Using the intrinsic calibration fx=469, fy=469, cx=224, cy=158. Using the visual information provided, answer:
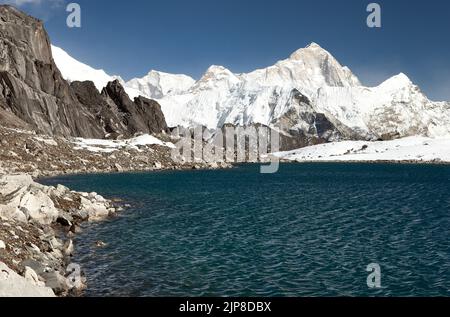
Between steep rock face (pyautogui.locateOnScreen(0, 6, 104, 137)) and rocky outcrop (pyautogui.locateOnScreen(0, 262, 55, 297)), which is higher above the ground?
steep rock face (pyautogui.locateOnScreen(0, 6, 104, 137))

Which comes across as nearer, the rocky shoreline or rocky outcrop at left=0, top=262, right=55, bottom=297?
rocky outcrop at left=0, top=262, right=55, bottom=297

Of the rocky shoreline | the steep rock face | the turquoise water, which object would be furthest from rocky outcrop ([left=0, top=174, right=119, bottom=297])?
the steep rock face

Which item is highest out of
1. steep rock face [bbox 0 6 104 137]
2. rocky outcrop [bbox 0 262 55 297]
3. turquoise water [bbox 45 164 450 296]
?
steep rock face [bbox 0 6 104 137]

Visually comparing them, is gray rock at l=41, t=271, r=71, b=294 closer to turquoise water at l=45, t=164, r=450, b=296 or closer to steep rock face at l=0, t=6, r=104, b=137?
turquoise water at l=45, t=164, r=450, b=296

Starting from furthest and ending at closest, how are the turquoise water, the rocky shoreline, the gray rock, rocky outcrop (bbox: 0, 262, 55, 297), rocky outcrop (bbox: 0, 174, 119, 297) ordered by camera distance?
the turquoise water, the gray rock, the rocky shoreline, rocky outcrop (bbox: 0, 174, 119, 297), rocky outcrop (bbox: 0, 262, 55, 297)

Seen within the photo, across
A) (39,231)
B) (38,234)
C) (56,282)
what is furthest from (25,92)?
(56,282)

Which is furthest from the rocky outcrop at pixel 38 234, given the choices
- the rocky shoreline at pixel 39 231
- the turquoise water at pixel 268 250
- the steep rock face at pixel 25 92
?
the steep rock face at pixel 25 92

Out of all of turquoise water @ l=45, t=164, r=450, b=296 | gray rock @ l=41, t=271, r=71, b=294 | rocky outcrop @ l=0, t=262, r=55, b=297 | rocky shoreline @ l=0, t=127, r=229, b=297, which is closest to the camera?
rocky outcrop @ l=0, t=262, r=55, b=297

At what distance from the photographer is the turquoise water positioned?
29.7m

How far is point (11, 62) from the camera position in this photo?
7510 inches

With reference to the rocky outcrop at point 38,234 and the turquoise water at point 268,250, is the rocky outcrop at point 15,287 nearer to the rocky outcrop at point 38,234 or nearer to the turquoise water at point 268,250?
the rocky outcrop at point 38,234

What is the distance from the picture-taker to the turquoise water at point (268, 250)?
97.5 feet
